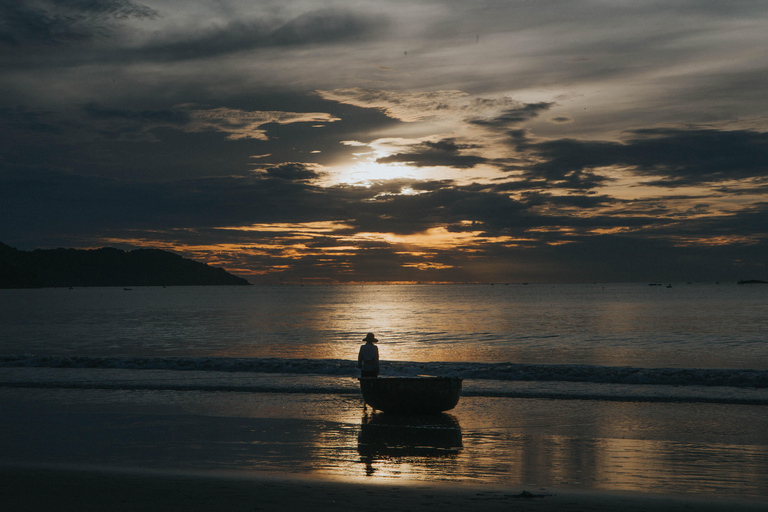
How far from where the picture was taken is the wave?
2352 cm

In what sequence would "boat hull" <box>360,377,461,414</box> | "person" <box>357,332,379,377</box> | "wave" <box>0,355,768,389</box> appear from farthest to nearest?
"wave" <box>0,355,768,389</box>
"person" <box>357,332,379,377</box>
"boat hull" <box>360,377,461,414</box>

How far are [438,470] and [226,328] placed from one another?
52.3 meters

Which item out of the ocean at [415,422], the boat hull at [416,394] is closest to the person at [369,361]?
the boat hull at [416,394]

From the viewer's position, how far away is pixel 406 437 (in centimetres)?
1345

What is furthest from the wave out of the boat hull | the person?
the boat hull

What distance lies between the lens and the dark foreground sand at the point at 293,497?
856cm

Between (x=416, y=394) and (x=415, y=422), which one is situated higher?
(x=416, y=394)

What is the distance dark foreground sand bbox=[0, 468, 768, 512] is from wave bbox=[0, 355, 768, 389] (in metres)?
15.8

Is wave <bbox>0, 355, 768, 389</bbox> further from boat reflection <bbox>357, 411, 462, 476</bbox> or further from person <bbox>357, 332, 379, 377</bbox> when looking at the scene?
boat reflection <bbox>357, 411, 462, 476</bbox>

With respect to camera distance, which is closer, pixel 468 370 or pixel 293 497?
pixel 293 497

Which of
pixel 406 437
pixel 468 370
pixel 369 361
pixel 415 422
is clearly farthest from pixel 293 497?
pixel 468 370

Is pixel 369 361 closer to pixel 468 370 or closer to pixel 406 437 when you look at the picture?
pixel 406 437

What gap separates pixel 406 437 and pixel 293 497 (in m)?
4.93

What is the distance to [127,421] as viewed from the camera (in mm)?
15445
